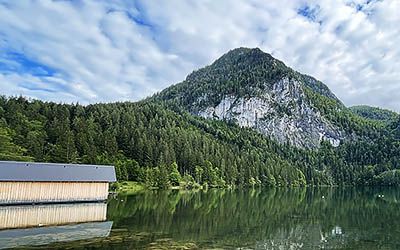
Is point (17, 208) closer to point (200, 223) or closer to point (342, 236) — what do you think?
point (200, 223)

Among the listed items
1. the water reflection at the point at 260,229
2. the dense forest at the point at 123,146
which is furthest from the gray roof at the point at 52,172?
the dense forest at the point at 123,146

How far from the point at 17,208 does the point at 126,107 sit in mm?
120827

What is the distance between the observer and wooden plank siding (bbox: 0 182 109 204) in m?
45.0

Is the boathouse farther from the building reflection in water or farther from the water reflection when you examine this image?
the water reflection

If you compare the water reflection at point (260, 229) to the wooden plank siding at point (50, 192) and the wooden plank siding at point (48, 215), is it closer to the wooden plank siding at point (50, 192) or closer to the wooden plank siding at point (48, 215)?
the wooden plank siding at point (48, 215)

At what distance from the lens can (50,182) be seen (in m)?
48.5

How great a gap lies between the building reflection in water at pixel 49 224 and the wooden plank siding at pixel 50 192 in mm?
1757

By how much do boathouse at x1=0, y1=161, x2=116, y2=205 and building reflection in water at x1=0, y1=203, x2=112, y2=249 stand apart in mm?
1910

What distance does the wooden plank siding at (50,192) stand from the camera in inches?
1770

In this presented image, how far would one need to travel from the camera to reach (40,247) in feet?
78.4

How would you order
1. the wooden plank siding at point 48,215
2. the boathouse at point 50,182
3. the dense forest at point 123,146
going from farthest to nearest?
1. the dense forest at point 123,146
2. the boathouse at point 50,182
3. the wooden plank siding at point 48,215

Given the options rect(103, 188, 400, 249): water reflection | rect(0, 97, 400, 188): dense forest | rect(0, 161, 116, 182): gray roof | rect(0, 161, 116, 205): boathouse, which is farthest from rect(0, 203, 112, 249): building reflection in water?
rect(0, 97, 400, 188): dense forest

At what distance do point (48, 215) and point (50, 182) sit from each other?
35.1 ft

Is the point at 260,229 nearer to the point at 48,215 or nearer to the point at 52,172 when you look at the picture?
the point at 48,215
